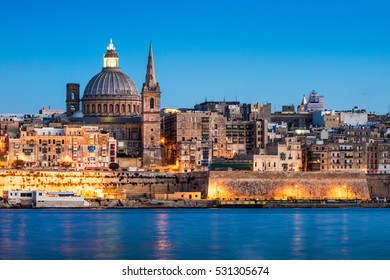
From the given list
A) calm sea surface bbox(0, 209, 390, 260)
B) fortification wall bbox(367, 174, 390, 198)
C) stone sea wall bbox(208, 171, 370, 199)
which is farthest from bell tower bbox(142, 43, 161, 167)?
calm sea surface bbox(0, 209, 390, 260)

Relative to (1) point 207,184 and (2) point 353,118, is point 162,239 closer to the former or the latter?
(1) point 207,184

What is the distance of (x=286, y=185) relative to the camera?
74.2m

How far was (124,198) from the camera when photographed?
7506cm

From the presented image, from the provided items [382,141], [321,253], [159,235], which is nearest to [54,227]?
[159,235]

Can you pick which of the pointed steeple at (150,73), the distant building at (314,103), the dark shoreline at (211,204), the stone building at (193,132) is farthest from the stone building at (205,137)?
the distant building at (314,103)

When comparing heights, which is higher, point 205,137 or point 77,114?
point 77,114

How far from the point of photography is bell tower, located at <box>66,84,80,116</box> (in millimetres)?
96688

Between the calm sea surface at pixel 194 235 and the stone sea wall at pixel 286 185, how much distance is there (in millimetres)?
7149

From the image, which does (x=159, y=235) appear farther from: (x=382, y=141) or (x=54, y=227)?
(x=382, y=141)

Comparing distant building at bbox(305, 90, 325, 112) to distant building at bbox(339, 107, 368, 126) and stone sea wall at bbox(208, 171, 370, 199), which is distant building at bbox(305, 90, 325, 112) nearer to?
distant building at bbox(339, 107, 368, 126)

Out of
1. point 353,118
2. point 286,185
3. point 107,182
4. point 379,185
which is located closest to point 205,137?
point 107,182

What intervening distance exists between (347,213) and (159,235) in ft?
68.1

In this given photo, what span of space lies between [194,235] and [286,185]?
2712cm

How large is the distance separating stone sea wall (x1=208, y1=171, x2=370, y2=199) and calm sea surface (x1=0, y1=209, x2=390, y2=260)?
281 inches
